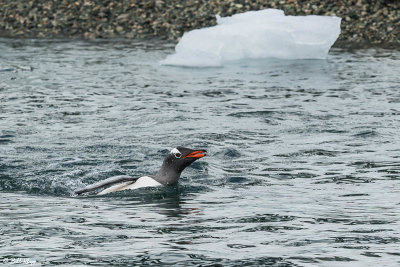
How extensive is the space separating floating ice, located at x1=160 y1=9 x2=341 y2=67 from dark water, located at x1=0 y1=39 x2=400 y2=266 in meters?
0.34

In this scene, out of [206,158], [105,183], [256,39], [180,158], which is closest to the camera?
[105,183]

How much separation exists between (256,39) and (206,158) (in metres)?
9.87

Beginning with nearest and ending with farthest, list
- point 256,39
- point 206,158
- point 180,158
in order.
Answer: point 180,158, point 206,158, point 256,39

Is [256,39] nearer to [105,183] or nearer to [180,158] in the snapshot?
[180,158]

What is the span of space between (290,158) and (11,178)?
3.77m

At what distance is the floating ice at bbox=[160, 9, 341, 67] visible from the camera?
23.2 meters

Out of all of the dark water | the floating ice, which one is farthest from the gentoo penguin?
the floating ice

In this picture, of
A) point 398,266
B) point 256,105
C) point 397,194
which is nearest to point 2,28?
point 256,105

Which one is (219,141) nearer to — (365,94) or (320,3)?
(365,94)

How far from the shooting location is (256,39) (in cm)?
2367

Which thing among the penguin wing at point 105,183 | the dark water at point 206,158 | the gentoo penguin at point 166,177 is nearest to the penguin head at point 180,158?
the gentoo penguin at point 166,177

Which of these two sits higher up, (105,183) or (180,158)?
(180,158)

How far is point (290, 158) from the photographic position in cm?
1385

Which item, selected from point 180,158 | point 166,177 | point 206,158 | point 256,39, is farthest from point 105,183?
point 256,39
